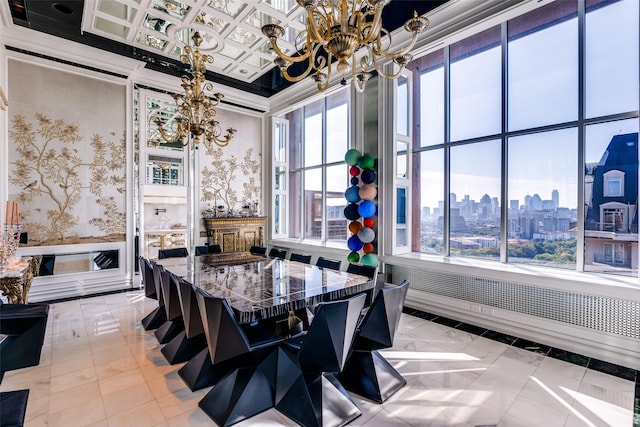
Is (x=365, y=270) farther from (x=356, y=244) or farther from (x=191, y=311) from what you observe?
(x=191, y=311)

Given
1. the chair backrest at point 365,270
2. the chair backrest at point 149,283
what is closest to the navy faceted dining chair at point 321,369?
the chair backrest at point 365,270

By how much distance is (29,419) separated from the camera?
2.12 metres

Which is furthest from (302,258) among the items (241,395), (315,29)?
(315,29)

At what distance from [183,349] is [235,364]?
832mm

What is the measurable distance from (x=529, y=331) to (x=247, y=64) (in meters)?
6.09

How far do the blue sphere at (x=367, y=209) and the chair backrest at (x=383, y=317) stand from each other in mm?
2519

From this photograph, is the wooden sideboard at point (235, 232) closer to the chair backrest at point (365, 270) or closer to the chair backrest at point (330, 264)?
the chair backrest at point (330, 264)

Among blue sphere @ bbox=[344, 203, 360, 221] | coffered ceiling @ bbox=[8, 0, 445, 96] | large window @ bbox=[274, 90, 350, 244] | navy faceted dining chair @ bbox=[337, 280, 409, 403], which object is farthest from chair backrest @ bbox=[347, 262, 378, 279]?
coffered ceiling @ bbox=[8, 0, 445, 96]

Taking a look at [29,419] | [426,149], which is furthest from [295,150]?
[29,419]

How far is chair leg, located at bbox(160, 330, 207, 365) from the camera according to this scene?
290 cm

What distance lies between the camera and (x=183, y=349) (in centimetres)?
294

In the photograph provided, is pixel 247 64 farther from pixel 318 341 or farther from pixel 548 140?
pixel 318 341

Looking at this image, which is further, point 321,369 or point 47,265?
point 47,265

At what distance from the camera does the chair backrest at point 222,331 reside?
2.00 meters
